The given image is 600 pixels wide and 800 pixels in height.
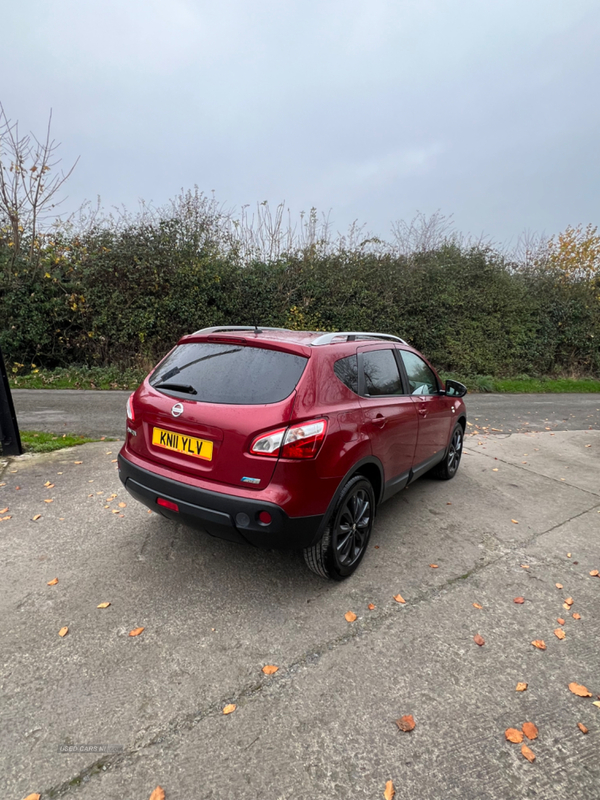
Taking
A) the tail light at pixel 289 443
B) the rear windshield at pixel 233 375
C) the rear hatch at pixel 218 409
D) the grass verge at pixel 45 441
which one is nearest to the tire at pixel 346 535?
the tail light at pixel 289 443

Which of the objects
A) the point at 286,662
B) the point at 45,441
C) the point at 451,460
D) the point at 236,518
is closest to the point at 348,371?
the point at 236,518

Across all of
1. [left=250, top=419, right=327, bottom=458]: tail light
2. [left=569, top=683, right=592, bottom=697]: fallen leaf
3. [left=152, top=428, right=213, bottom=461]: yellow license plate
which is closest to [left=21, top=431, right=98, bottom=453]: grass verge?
[left=152, top=428, right=213, bottom=461]: yellow license plate

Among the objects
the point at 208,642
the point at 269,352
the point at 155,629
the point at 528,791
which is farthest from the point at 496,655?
the point at 269,352

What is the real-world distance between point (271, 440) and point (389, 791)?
1.60m

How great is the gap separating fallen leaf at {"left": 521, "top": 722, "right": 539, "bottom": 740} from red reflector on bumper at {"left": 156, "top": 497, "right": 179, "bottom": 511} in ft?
6.86

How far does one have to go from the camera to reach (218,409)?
265cm

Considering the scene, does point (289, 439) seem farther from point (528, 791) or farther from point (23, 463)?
point (23, 463)

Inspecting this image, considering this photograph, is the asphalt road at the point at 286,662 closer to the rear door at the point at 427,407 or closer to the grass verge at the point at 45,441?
the rear door at the point at 427,407

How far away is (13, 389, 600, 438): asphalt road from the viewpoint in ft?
21.7

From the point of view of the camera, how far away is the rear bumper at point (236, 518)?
2.49 meters

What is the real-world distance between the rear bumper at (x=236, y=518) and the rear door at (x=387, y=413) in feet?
2.85

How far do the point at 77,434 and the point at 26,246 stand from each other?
20.9 feet

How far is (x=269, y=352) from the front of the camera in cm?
286

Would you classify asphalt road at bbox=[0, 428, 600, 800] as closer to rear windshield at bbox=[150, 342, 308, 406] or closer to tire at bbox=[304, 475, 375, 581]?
tire at bbox=[304, 475, 375, 581]
